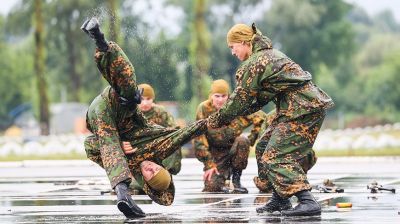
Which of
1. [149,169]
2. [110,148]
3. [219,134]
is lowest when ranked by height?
[149,169]

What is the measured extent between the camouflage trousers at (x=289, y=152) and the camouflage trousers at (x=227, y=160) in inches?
182

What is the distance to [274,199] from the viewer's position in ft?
40.2

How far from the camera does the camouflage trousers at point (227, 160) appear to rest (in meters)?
16.6

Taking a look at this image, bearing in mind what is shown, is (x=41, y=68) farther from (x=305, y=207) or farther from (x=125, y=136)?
Answer: (x=305, y=207)

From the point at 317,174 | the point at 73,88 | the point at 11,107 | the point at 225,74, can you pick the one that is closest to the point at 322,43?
the point at 225,74

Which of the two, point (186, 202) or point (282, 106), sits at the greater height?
point (282, 106)

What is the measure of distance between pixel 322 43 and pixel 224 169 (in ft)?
265

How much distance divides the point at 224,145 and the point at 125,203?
5484 mm

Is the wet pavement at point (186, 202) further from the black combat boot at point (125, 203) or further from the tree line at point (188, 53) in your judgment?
the tree line at point (188, 53)

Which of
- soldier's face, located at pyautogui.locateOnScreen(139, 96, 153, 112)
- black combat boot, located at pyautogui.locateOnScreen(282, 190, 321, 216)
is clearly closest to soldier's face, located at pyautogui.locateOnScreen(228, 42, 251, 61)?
black combat boot, located at pyautogui.locateOnScreen(282, 190, 321, 216)

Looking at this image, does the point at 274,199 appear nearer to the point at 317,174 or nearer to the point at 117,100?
the point at 117,100

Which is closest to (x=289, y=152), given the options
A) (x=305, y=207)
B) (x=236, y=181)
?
(x=305, y=207)

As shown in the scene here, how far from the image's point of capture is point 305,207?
11633 mm

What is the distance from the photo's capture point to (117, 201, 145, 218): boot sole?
11.5 meters
